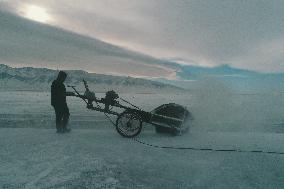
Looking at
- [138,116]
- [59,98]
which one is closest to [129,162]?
[138,116]

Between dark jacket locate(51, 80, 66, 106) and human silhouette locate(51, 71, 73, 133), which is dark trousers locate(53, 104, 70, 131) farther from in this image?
dark jacket locate(51, 80, 66, 106)

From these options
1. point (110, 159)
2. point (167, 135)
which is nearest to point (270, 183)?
point (110, 159)

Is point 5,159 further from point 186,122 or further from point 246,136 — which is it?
point 246,136

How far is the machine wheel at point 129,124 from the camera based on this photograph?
12.0 metres

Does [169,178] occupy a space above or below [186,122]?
below

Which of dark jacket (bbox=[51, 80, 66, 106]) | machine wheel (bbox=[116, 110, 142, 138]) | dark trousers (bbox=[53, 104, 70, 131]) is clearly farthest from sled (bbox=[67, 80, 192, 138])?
dark trousers (bbox=[53, 104, 70, 131])

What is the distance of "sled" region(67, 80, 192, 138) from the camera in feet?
39.8

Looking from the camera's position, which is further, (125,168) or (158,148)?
(158,148)

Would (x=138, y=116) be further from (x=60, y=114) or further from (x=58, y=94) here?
(x=58, y=94)

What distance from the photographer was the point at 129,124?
12297mm

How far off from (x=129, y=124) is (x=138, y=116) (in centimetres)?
55

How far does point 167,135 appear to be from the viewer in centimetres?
Answer: 1321

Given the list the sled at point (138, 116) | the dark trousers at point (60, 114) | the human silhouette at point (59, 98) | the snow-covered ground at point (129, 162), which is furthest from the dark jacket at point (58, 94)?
the snow-covered ground at point (129, 162)

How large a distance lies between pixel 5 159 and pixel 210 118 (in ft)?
44.9
